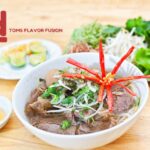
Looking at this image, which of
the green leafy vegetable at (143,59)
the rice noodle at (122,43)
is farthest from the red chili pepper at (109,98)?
the rice noodle at (122,43)

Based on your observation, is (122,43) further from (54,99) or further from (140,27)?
(54,99)

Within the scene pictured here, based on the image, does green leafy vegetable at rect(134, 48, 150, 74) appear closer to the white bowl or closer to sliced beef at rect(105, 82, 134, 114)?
the white bowl

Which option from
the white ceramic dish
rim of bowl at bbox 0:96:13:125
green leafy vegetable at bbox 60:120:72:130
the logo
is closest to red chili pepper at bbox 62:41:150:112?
green leafy vegetable at bbox 60:120:72:130

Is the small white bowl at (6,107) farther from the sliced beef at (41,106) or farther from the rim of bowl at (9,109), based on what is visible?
the sliced beef at (41,106)

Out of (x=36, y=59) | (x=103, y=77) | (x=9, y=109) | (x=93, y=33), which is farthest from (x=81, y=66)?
(x=93, y=33)

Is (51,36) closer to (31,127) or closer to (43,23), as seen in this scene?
(43,23)
